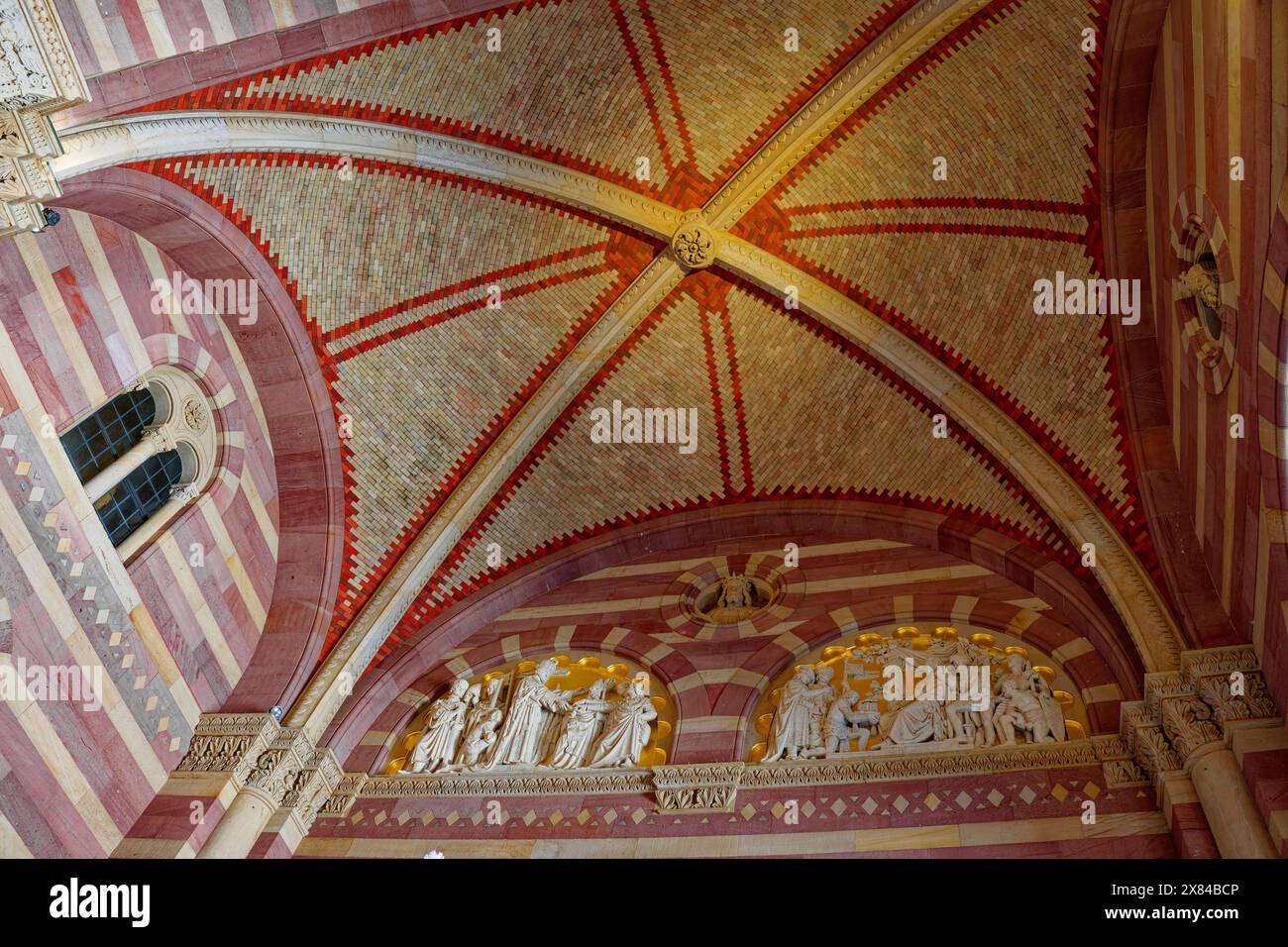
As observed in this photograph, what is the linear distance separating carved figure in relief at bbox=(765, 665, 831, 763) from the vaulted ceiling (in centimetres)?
268

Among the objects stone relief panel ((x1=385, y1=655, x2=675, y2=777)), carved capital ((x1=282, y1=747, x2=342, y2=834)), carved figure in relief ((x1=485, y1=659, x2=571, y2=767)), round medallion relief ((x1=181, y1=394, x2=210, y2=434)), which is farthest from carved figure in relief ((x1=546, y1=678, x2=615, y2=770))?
round medallion relief ((x1=181, y1=394, x2=210, y2=434))

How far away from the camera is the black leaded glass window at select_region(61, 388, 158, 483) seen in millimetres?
10633

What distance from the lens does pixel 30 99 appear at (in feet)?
25.3

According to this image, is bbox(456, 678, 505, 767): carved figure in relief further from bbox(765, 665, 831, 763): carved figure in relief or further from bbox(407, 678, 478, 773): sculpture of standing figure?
bbox(765, 665, 831, 763): carved figure in relief

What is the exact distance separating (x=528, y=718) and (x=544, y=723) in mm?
159

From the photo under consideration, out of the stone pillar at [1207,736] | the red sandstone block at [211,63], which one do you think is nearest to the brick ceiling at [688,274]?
the red sandstone block at [211,63]

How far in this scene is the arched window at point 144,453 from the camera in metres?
10.8

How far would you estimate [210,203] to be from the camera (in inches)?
452

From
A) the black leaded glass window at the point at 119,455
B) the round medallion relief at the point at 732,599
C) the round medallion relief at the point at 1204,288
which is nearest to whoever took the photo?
the round medallion relief at the point at 1204,288

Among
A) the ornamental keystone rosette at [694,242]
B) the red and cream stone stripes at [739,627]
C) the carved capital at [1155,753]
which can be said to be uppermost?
the ornamental keystone rosette at [694,242]

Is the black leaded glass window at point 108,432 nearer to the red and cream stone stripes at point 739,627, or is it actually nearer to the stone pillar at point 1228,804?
the red and cream stone stripes at point 739,627

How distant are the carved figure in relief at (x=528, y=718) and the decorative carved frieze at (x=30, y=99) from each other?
6.00 metres

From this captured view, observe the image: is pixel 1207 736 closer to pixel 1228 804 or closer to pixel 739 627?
pixel 1228 804

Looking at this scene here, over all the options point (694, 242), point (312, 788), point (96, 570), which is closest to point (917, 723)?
point (312, 788)
